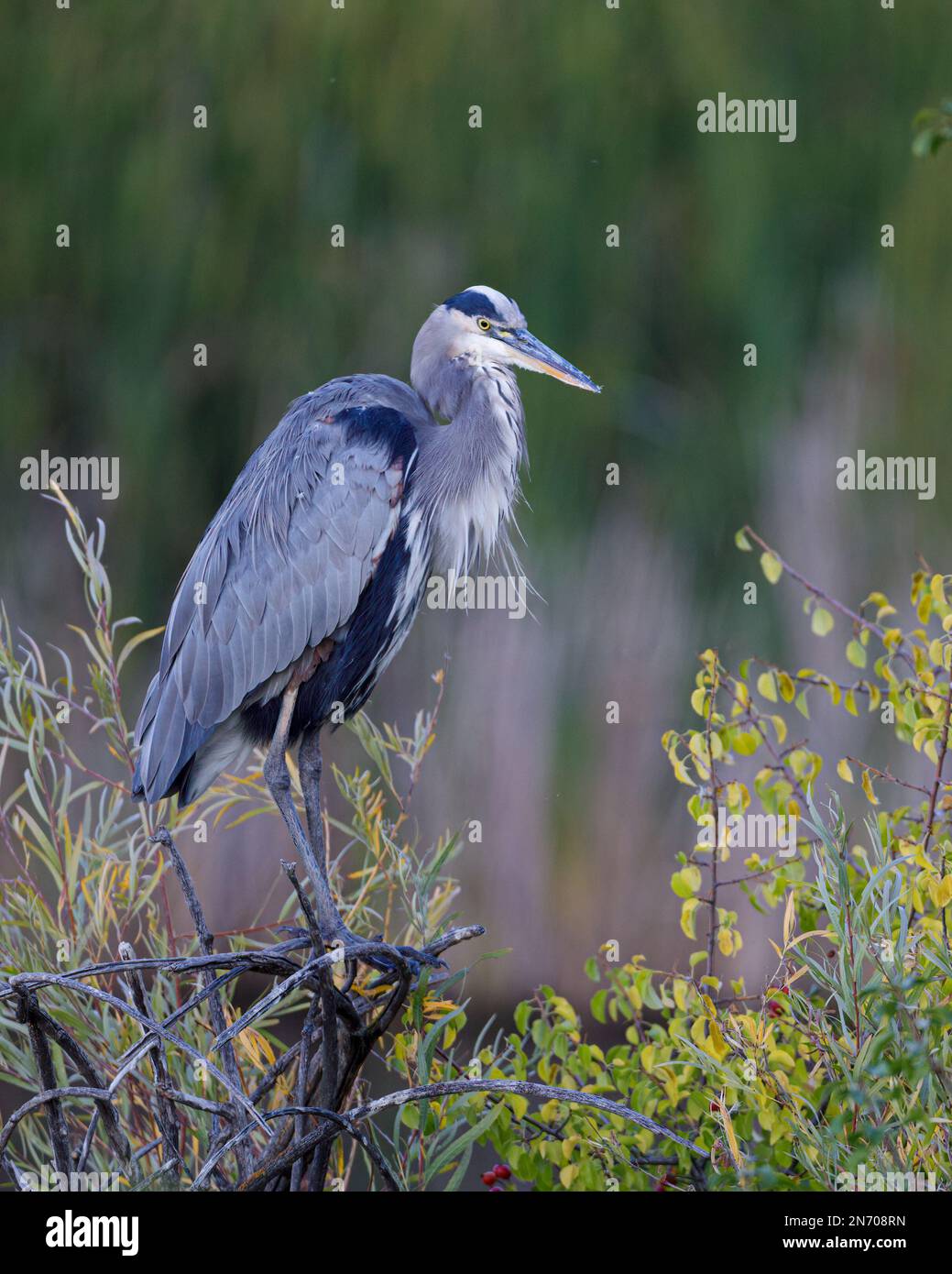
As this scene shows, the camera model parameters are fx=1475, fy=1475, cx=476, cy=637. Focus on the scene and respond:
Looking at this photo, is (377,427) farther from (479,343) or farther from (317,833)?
(317,833)

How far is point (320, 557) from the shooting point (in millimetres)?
2752

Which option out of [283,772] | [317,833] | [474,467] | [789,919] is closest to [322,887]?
[317,833]

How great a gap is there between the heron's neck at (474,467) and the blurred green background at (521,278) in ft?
3.59

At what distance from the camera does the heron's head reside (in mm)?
2863

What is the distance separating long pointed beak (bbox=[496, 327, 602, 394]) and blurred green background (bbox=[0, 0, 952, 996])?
1331 mm

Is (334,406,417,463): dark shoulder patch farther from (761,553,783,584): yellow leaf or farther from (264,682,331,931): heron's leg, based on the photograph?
(761,553,783,584): yellow leaf

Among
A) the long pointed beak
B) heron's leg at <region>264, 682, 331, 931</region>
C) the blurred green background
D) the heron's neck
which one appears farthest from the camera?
the blurred green background

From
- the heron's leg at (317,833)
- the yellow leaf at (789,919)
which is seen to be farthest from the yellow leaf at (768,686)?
the heron's leg at (317,833)

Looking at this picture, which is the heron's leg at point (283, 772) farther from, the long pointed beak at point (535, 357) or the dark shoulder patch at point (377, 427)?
the long pointed beak at point (535, 357)

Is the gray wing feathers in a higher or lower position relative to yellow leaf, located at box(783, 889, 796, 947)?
higher

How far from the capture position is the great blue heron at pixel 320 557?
8.86ft

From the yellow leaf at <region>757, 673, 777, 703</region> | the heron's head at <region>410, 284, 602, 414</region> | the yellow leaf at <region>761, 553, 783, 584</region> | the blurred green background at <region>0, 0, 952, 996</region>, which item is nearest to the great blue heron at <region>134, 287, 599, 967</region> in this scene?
the heron's head at <region>410, 284, 602, 414</region>

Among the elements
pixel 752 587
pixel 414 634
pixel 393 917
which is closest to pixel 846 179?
pixel 752 587

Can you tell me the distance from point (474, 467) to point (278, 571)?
50 centimetres
